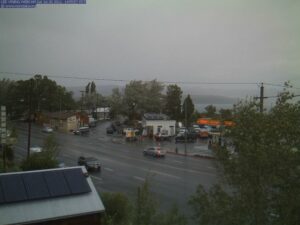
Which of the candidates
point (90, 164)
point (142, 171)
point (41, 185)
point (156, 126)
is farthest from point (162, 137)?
point (41, 185)

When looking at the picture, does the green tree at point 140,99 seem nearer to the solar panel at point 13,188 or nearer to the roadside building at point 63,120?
the roadside building at point 63,120

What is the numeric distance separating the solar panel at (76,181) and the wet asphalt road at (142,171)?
2.32 meters

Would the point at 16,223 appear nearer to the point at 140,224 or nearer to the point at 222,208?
the point at 140,224

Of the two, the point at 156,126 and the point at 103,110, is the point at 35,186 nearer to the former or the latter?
the point at 156,126

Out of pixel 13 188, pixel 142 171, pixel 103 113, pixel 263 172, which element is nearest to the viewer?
pixel 263 172

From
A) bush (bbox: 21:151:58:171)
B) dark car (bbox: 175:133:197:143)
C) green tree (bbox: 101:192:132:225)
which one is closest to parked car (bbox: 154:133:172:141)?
dark car (bbox: 175:133:197:143)

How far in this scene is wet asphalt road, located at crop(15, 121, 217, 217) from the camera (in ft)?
53.4

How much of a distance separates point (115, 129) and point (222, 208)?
42842 mm

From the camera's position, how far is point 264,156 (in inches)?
222

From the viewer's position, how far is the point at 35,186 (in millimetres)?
8938

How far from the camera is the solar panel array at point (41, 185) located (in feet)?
28.0

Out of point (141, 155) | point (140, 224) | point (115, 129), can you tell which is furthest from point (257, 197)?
point (115, 129)

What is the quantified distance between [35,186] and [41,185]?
5.8 inches

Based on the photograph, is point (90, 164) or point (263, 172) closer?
point (263, 172)
